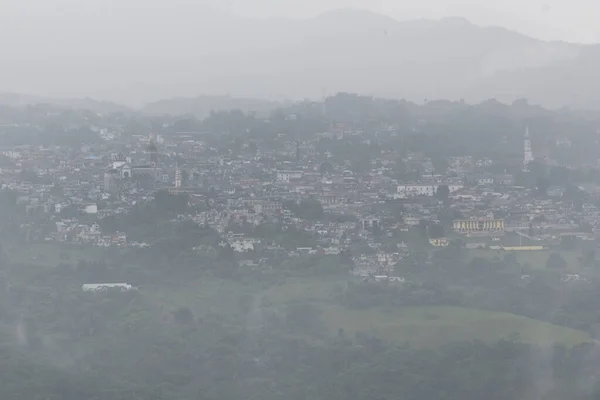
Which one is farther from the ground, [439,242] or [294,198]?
[294,198]

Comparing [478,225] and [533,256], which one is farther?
[478,225]

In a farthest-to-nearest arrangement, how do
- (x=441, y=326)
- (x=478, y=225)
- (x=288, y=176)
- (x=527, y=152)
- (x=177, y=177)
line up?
1. (x=527, y=152)
2. (x=288, y=176)
3. (x=177, y=177)
4. (x=478, y=225)
5. (x=441, y=326)

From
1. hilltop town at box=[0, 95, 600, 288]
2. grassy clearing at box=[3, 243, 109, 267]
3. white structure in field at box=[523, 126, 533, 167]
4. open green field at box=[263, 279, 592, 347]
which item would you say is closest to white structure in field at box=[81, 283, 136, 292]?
grassy clearing at box=[3, 243, 109, 267]

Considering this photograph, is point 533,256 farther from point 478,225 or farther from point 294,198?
point 294,198

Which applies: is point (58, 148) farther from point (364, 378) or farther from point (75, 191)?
point (364, 378)

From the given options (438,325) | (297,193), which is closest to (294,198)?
(297,193)

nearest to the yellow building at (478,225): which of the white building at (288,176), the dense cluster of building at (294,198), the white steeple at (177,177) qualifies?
the dense cluster of building at (294,198)

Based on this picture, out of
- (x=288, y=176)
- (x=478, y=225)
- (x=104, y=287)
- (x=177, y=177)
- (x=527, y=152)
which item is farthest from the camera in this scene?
(x=527, y=152)
